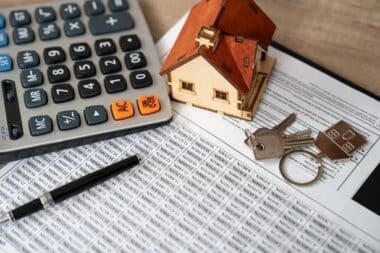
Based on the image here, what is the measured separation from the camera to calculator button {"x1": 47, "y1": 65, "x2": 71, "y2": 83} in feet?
1.76

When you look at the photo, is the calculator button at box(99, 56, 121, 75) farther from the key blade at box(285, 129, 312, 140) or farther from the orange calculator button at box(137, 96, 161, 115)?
the key blade at box(285, 129, 312, 140)

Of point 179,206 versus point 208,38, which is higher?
point 208,38

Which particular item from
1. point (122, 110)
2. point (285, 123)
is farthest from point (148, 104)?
point (285, 123)

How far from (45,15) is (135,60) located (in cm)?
11

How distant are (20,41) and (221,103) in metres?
0.20

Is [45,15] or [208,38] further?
[45,15]

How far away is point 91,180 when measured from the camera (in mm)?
496

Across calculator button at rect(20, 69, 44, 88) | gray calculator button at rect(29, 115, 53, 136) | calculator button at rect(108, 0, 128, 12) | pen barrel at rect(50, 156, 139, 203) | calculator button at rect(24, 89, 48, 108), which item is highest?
calculator button at rect(108, 0, 128, 12)

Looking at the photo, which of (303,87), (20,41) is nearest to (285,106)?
(303,87)

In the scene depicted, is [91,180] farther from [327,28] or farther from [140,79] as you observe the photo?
[327,28]

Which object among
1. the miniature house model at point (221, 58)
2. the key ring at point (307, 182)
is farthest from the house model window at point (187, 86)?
the key ring at point (307, 182)

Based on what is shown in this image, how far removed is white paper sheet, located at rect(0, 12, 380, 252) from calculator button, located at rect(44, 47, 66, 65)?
0.09 m

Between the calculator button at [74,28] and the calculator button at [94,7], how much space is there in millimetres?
16

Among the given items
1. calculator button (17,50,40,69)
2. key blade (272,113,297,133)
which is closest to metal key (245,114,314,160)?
key blade (272,113,297,133)
